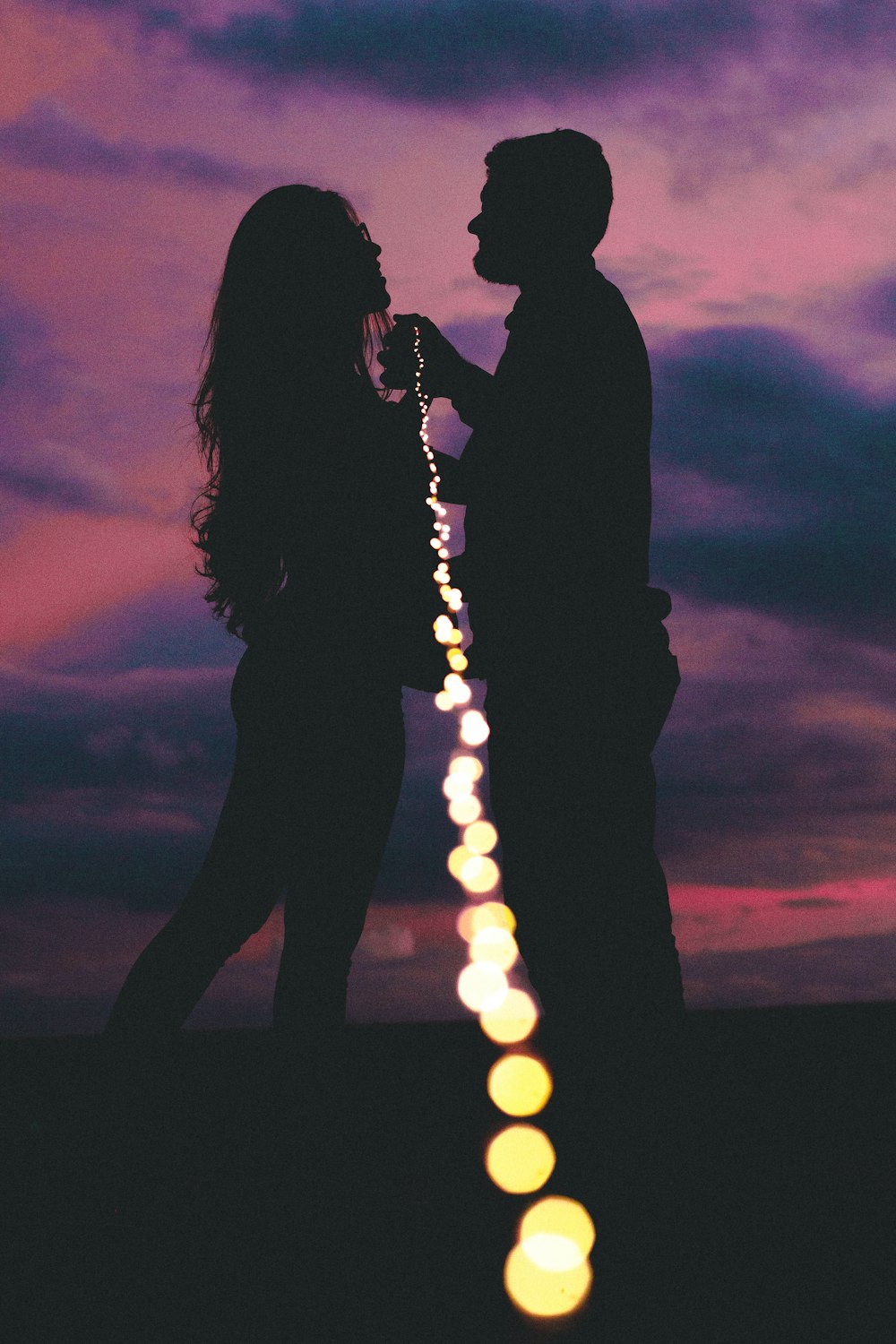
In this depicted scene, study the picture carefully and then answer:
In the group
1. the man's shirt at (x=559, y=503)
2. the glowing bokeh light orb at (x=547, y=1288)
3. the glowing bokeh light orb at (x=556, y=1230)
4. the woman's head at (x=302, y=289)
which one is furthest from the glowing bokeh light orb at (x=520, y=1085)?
the woman's head at (x=302, y=289)

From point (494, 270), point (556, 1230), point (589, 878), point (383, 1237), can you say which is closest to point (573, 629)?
point (589, 878)

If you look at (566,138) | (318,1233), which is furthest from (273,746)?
(566,138)

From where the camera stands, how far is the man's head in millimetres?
2490

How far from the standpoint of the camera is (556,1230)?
2.52m

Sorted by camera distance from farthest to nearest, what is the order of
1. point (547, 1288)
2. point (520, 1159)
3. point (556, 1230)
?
point (520, 1159) < point (556, 1230) < point (547, 1288)

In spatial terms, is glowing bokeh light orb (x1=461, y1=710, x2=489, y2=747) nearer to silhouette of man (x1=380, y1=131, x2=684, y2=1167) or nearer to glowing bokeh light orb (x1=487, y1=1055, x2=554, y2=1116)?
silhouette of man (x1=380, y1=131, x2=684, y2=1167)

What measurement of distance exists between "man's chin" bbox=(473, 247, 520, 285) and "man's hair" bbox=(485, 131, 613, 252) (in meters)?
0.13

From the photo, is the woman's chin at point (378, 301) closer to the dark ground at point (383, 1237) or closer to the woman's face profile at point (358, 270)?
the woman's face profile at point (358, 270)

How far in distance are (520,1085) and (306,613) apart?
2.88 metres

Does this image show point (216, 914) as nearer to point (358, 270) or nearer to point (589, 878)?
point (589, 878)

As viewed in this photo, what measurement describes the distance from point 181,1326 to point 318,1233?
1.35 feet

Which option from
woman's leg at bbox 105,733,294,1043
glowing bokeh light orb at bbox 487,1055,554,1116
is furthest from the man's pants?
glowing bokeh light orb at bbox 487,1055,554,1116

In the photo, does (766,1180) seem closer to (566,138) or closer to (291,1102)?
(291,1102)

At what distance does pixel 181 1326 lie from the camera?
7.24 feet
